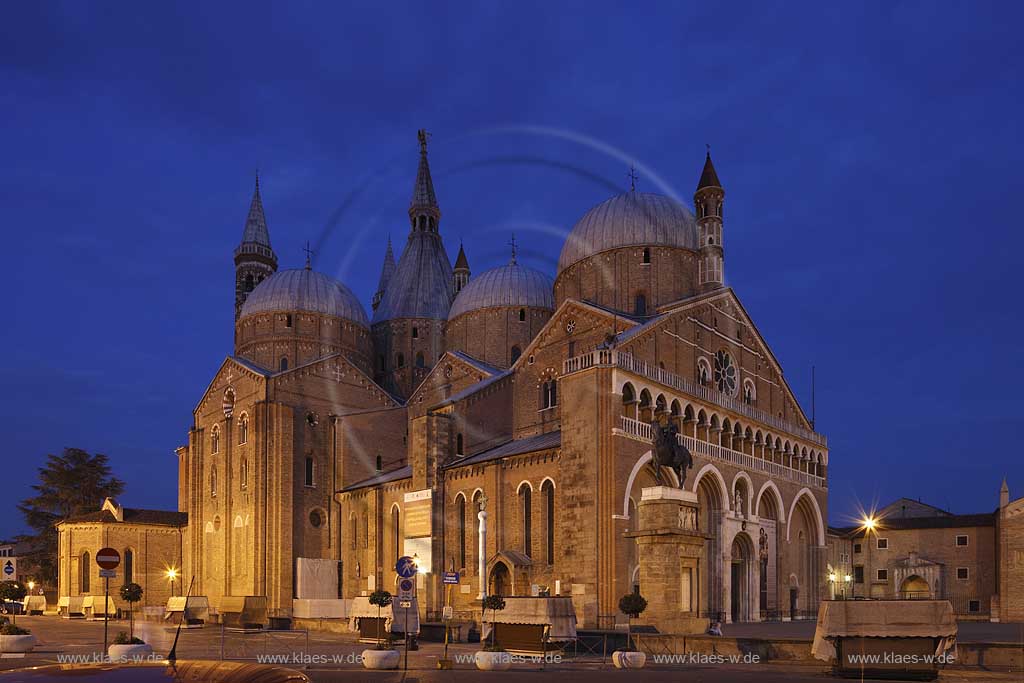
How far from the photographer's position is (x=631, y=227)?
159 ft

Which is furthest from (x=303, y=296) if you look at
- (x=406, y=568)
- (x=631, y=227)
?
(x=406, y=568)

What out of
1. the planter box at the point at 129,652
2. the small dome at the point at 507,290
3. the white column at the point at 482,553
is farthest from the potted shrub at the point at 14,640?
the small dome at the point at 507,290

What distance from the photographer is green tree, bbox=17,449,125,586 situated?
6631cm

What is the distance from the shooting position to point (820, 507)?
1997 inches

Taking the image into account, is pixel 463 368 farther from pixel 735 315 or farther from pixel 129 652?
pixel 129 652

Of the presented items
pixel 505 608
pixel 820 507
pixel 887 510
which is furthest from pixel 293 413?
pixel 887 510

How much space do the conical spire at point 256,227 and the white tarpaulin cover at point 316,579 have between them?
32296 millimetres

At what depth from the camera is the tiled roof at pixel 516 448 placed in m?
39.7

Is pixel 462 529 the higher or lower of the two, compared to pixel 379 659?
higher

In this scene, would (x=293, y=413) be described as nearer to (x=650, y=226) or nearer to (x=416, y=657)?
(x=650, y=226)

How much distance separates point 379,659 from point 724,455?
1017 inches

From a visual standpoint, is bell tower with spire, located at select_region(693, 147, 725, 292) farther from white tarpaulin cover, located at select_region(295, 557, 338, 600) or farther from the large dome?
white tarpaulin cover, located at select_region(295, 557, 338, 600)

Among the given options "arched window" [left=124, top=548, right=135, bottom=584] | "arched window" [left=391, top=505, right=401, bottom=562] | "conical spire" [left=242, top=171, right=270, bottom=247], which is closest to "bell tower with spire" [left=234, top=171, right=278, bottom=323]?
"conical spire" [left=242, top=171, right=270, bottom=247]

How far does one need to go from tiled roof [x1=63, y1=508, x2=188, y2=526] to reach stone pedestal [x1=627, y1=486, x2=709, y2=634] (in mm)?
41949
